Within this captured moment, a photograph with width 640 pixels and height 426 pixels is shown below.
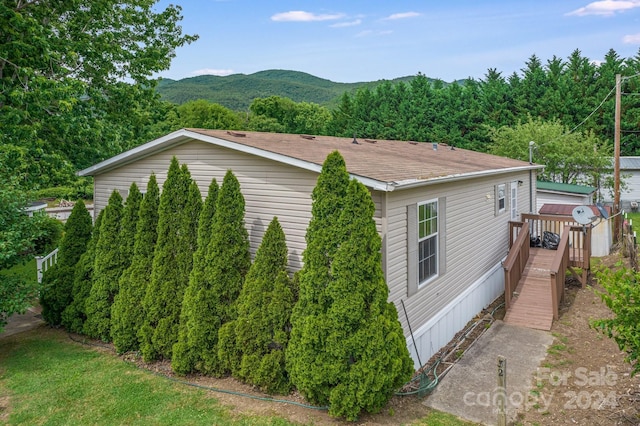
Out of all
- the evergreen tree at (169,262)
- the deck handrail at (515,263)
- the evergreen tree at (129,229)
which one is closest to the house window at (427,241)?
the deck handrail at (515,263)

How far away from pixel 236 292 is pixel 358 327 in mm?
2061

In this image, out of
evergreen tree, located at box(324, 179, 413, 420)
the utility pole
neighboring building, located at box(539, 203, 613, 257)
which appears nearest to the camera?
evergreen tree, located at box(324, 179, 413, 420)

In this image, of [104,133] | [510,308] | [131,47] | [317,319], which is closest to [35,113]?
[104,133]

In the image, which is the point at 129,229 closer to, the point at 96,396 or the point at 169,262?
the point at 169,262

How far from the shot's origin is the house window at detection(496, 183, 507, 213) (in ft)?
35.5

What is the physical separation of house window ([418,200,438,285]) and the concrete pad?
4.80 feet

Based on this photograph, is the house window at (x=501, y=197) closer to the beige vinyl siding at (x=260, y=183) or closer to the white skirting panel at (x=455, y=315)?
the white skirting panel at (x=455, y=315)

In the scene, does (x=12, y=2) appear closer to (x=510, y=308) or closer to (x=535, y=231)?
(x=510, y=308)

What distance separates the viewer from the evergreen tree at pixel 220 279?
6.18 metres

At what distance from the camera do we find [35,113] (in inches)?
387

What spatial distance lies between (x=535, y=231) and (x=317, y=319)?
9802 millimetres

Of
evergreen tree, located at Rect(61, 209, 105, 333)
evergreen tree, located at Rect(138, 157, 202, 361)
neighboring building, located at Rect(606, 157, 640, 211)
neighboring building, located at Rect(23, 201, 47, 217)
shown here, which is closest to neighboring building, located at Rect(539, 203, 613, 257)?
evergreen tree, located at Rect(138, 157, 202, 361)

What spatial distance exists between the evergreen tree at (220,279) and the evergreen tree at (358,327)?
69.7 inches

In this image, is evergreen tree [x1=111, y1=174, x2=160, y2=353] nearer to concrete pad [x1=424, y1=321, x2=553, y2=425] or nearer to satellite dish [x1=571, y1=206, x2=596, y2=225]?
concrete pad [x1=424, y1=321, x2=553, y2=425]
